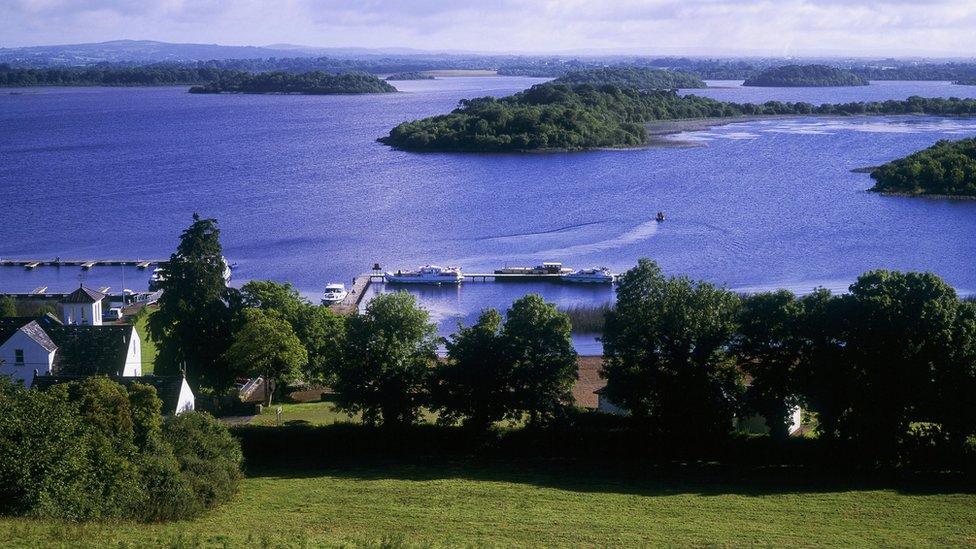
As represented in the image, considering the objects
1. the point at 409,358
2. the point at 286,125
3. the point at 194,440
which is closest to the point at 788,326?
the point at 409,358

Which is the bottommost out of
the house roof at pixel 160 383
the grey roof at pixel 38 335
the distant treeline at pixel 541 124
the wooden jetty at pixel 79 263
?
the wooden jetty at pixel 79 263

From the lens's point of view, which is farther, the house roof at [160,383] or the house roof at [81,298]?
the house roof at [81,298]

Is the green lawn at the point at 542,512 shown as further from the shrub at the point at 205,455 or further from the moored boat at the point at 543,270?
the moored boat at the point at 543,270

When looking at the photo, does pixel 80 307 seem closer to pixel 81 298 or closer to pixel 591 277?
pixel 81 298

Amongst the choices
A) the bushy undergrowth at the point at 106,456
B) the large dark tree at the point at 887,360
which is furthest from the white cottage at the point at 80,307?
the large dark tree at the point at 887,360

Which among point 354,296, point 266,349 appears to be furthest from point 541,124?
point 266,349

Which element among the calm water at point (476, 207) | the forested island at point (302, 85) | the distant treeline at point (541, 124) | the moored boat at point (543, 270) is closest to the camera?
the moored boat at point (543, 270)
